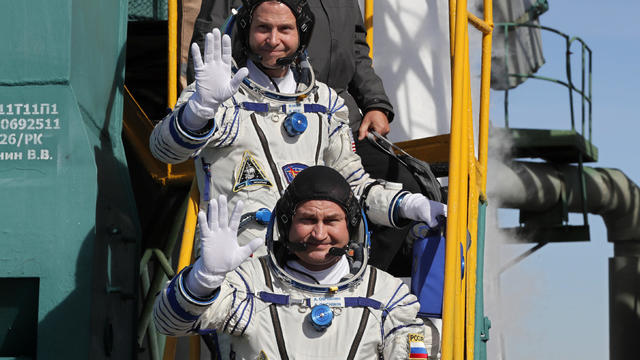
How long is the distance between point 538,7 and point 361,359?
11.7 metres

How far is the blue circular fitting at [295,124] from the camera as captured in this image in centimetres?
391

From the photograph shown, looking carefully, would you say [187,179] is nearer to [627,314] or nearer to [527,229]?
[527,229]

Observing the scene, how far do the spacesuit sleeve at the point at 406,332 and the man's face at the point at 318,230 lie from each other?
0.90 ft

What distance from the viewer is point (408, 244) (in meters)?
4.16

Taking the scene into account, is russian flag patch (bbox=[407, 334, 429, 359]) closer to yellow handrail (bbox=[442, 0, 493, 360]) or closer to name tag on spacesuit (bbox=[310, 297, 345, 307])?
yellow handrail (bbox=[442, 0, 493, 360])

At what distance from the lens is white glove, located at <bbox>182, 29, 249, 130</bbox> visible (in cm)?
341

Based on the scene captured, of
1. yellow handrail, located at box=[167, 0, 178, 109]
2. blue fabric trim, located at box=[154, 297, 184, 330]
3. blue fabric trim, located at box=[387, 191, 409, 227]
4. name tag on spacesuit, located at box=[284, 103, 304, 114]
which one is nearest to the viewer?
blue fabric trim, located at box=[154, 297, 184, 330]

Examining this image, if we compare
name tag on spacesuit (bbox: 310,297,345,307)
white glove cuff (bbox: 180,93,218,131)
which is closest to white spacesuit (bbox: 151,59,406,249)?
white glove cuff (bbox: 180,93,218,131)

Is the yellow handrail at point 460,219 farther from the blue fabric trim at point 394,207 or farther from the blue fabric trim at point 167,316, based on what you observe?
the blue fabric trim at point 167,316

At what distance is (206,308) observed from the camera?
118 inches

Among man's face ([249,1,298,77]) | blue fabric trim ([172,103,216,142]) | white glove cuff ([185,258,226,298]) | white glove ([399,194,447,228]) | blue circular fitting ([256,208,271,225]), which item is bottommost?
white glove cuff ([185,258,226,298])

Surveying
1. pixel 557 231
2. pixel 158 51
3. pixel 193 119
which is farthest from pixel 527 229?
pixel 193 119

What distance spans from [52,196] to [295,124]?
1.03 metres

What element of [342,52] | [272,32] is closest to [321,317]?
[272,32]
